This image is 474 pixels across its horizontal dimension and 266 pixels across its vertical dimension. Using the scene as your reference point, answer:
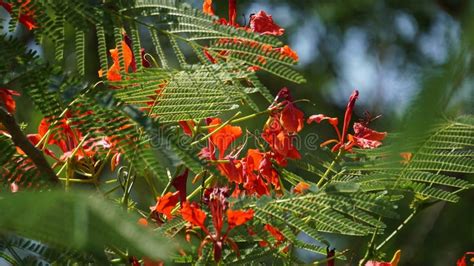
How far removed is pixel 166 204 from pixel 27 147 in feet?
0.95

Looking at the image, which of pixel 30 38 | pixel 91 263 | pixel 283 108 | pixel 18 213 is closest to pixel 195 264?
pixel 91 263

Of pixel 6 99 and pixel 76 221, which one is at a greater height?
pixel 76 221

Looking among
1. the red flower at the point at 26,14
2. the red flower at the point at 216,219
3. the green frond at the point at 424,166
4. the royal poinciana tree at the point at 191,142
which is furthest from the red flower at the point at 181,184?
the red flower at the point at 26,14

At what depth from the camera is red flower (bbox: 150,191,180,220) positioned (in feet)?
4.66

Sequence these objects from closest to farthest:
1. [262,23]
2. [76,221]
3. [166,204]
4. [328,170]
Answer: [76,221] < [166,204] < [328,170] < [262,23]

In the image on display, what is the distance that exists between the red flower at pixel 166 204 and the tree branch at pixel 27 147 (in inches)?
10.6

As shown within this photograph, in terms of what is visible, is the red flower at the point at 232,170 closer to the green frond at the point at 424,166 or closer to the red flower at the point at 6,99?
the green frond at the point at 424,166

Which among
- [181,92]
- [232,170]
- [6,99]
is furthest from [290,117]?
[6,99]

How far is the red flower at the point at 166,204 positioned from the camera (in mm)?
1419

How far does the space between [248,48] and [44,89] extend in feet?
0.85

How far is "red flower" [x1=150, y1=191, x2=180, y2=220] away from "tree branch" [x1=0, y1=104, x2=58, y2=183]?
0.88 feet

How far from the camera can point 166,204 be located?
1.42 metres

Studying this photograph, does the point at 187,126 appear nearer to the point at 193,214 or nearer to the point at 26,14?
the point at 193,214

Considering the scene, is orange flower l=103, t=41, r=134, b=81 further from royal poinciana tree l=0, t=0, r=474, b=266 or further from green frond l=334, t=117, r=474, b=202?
green frond l=334, t=117, r=474, b=202
